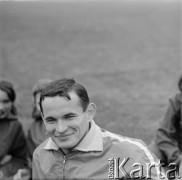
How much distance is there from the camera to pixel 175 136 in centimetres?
465

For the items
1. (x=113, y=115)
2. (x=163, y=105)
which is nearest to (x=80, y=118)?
(x=113, y=115)

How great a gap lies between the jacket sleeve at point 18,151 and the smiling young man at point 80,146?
1.97 meters

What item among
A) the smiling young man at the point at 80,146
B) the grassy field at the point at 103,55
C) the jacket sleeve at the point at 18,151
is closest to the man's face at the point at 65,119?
the smiling young man at the point at 80,146

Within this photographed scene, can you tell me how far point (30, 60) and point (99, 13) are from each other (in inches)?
234

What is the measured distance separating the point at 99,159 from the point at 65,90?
0.48 meters

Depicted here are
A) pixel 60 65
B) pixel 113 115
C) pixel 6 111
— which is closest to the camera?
pixel 6 111

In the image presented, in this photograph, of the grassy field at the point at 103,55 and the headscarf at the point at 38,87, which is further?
the grassy field at the point at 103,55

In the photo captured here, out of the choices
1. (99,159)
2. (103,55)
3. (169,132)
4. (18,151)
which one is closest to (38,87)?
(18,151)

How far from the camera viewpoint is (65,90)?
2371 millimetres

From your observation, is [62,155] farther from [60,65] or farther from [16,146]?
[60,65]

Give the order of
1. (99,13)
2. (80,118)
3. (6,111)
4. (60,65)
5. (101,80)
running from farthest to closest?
1. (99,13)
2. (60,65)
3. (101,80)
4. (6,111)
5. (80,118)

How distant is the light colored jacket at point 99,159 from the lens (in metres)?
2.39

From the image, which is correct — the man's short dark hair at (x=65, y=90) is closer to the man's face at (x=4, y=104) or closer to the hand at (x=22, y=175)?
the hand at (x=22, y=175)

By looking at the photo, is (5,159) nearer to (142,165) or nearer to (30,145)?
(30,145)
